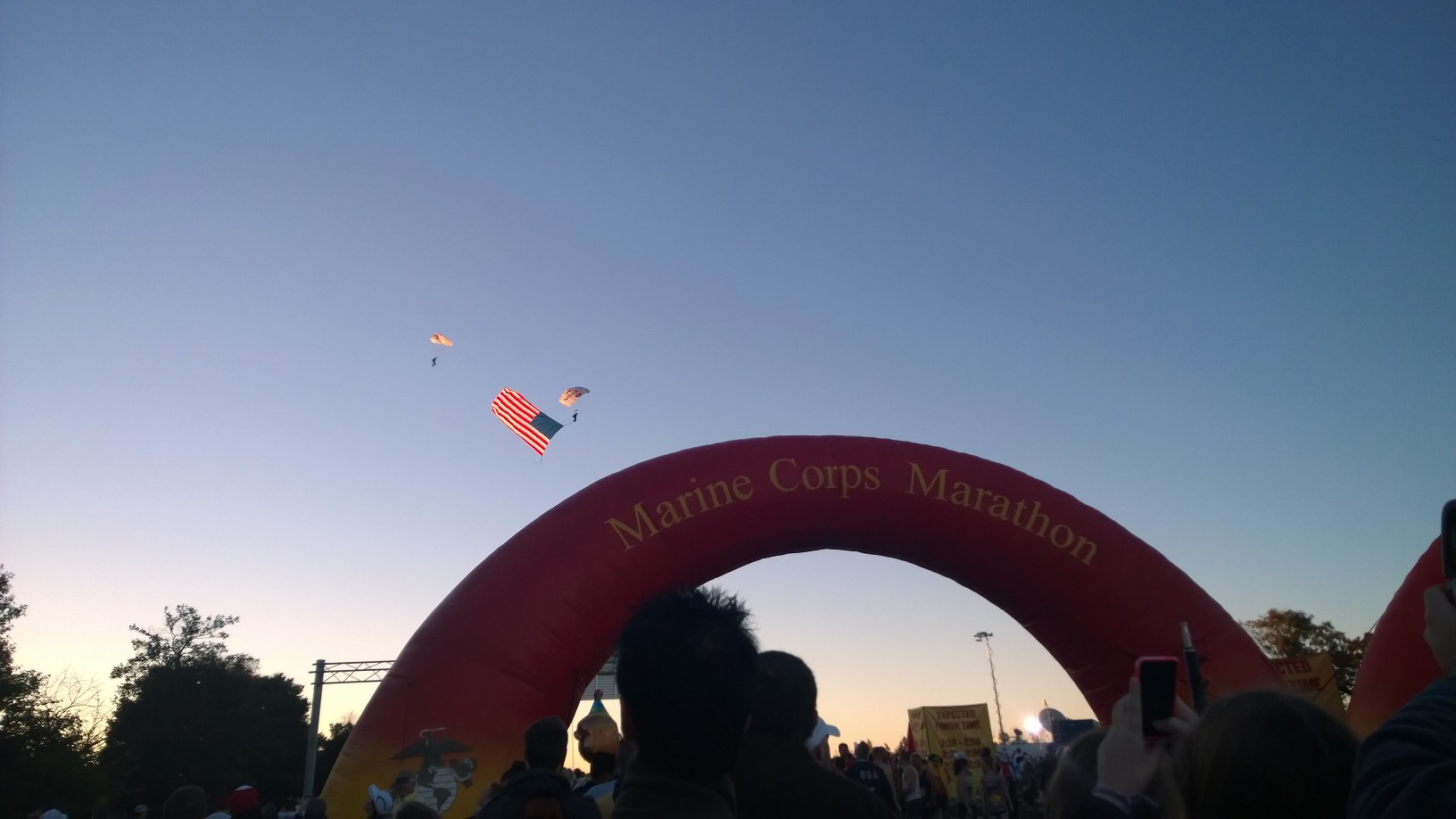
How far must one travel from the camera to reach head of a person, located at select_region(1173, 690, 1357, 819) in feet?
3.81

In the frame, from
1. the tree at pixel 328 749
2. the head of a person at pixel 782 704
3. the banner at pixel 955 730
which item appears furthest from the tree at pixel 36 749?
the head of a person at pixel 782 704

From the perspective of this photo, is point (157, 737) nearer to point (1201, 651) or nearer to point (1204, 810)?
point (1201, 651)

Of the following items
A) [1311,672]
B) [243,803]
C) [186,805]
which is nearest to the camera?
[186,805]

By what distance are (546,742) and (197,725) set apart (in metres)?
34.4

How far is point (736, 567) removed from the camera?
7.74 metres

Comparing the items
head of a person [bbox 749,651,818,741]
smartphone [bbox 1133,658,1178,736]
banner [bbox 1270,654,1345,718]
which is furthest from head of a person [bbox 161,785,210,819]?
banner [bbox 1270,654,1345,718]

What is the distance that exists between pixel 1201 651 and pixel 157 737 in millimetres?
33395

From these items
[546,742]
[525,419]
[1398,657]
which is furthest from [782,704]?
[525,419]

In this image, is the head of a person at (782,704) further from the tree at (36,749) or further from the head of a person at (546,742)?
the tree at (36,749)

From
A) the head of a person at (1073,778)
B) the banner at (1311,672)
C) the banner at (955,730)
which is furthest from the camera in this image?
the banner at (955,730)

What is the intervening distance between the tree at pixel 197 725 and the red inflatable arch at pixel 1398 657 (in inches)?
1201

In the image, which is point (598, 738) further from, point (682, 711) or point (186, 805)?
point (682, 711)

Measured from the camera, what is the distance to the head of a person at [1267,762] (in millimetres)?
1162

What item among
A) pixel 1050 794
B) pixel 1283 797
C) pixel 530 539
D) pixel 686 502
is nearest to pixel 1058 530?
pixel 686 502
